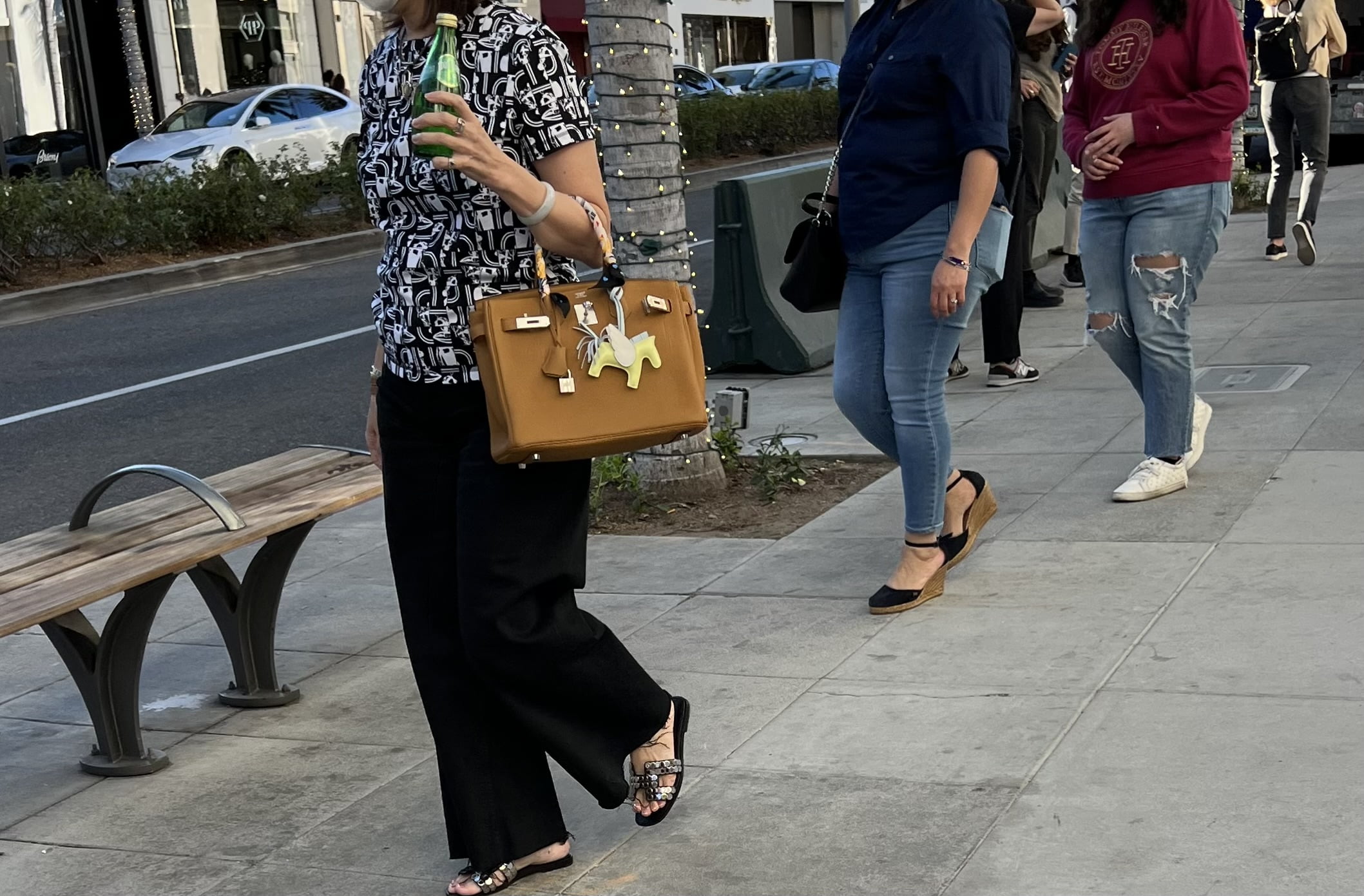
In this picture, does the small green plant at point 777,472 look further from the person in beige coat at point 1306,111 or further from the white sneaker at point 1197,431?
the person in beige coat at point 1306,111

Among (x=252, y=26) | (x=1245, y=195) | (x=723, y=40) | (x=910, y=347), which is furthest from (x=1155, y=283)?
(x=723, y=40)

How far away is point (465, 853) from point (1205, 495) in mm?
3298

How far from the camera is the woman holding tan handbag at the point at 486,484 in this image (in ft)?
9.87

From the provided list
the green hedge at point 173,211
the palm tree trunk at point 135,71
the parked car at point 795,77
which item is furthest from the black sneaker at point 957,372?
the parked car at point 795,77

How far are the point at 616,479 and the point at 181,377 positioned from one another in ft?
16.9

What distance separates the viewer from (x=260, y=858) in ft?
11.6

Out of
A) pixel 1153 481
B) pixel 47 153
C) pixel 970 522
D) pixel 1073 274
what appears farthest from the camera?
pixel 47 153

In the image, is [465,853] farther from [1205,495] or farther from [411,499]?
[1205,495]

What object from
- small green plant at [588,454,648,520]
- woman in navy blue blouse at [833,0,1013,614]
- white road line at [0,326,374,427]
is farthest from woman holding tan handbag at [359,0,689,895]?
white road line at [0,326,374,427]

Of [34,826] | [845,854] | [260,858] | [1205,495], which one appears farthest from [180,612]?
[1205,495]

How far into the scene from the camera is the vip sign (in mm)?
33938

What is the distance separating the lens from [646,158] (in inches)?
246

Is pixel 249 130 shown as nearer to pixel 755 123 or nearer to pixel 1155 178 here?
pixel 755 123

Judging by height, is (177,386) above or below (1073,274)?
below
